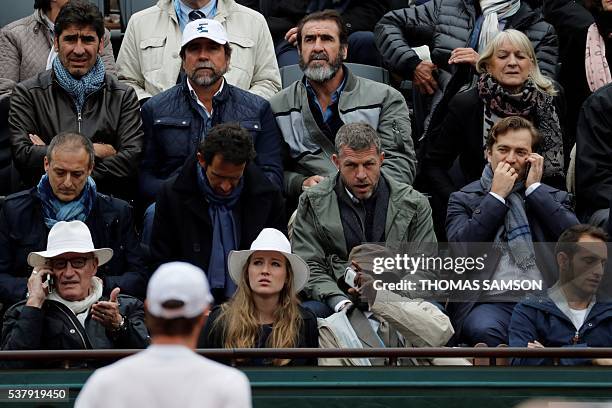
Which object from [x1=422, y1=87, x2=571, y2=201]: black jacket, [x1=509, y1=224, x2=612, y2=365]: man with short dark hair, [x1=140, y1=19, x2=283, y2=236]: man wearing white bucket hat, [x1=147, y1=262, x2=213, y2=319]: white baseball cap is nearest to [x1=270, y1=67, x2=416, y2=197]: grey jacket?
[x1=140, y1=19, x2=283, y2=236]: man wearing white bucket hat

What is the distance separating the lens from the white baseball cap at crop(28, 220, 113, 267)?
803 centimetres

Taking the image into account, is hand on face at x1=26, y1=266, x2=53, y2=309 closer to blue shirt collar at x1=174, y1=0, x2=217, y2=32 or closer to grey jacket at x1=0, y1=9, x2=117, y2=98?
grey jacket at x1=0, y1=9, x2=117, y2=98

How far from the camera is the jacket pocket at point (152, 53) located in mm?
10234

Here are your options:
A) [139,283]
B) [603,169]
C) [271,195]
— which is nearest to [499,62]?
[603,169]

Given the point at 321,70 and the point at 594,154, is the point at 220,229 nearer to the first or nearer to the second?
the point at 321,70

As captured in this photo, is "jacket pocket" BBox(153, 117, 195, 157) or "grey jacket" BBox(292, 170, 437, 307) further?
"jacket pocket" BBox(153, 117, 195, 157)

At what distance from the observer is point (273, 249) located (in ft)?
26.1

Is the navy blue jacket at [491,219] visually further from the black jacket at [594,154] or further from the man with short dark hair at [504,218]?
the black jacket at [594,154]

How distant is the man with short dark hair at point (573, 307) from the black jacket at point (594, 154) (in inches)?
42.5

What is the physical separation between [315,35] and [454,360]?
2.74 metres

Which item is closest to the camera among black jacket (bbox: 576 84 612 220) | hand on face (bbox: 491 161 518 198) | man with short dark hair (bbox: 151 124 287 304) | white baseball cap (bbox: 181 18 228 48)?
man with short dark hair (bbox: 151 124 287 304)

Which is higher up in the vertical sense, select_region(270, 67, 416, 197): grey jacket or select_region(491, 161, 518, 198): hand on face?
select_region(270, 67, 416, 197): grey jacket

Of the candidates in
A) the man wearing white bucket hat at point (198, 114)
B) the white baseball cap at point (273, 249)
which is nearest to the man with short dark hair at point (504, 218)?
the white baseball cap at point (273, 249)

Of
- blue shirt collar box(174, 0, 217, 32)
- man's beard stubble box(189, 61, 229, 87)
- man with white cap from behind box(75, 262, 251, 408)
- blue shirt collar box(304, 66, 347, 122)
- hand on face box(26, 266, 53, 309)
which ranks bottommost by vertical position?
man with white cap from behind box(75, 262, 251, 408)
